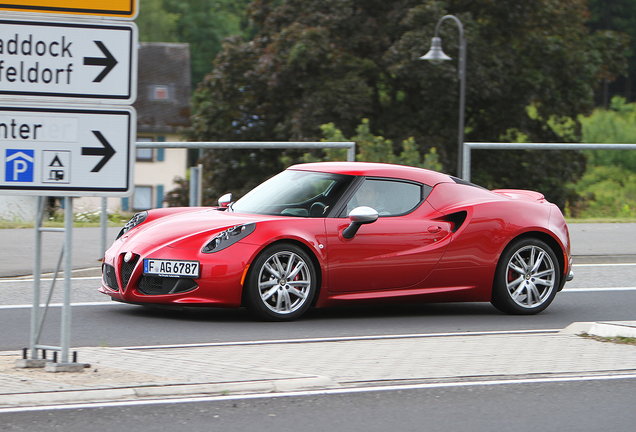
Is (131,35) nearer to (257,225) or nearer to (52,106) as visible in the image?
(52,106)

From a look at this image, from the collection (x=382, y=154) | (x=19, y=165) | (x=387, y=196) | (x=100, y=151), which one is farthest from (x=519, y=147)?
(x=19, y=165)

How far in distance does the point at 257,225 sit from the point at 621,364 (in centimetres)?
314

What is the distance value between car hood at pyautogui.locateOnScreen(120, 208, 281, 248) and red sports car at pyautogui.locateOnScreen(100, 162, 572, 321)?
0.01 m

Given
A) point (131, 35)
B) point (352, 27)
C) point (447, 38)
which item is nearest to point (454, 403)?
point (131, 35)

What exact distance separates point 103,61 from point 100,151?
20.6 inches

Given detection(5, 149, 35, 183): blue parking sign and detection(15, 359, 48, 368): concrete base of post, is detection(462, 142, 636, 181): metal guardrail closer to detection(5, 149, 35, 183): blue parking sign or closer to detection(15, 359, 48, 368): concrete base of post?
detection(15, 359, 48, 368): concrete base of post

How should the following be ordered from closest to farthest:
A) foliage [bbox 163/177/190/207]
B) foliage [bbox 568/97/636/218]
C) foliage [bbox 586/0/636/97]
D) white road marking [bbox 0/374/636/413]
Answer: white road marking [bbox 0/374/636/413]
foliage [bbox 163/177/190/207]
foliage [bbox 568/97/636/218]
foliage [bbox 586/0/636/97]

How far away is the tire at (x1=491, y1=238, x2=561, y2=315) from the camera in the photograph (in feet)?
30.7

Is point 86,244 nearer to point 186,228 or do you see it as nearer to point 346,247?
point 186,228

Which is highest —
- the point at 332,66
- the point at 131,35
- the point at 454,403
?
the point at 332,66

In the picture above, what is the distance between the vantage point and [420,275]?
9055 millimetres

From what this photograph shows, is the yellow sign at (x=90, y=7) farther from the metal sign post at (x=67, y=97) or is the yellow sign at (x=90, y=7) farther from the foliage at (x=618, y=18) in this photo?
the foliage at (x=618, y=18)

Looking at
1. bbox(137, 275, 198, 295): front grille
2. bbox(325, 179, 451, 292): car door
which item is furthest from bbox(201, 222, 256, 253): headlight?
bbox(325, 179, 451, 292): car door

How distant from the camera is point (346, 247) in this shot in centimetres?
876
